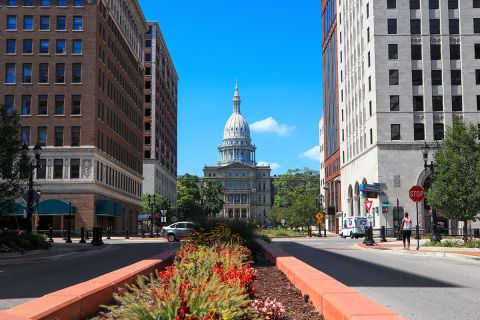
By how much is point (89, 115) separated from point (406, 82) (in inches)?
1347

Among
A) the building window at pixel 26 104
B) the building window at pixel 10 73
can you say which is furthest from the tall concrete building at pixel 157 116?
the building window at pixel 10 73

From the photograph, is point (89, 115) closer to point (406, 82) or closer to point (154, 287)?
point (406, 82)

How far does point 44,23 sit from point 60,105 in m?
9.50

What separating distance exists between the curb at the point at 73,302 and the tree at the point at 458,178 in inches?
1075

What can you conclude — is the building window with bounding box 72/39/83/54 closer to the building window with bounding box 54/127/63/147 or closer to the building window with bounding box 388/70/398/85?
the building window with bounding box 54/127/63/147

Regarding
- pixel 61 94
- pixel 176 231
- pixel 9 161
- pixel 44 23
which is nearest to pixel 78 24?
pixel 44 23

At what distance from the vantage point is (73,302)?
6980mm

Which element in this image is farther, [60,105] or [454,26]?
[60,105]

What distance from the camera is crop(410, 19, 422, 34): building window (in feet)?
211

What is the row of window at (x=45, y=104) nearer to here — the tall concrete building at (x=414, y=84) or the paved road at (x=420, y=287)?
the tall concrete building at (x=414, y=84)

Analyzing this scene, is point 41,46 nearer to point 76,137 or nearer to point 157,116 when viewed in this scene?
point 76,137

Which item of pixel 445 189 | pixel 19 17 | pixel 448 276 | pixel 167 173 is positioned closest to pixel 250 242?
pixel 448 276

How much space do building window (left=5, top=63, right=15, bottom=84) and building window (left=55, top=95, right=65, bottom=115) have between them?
5.23 metres

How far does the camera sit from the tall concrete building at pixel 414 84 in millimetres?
63125
